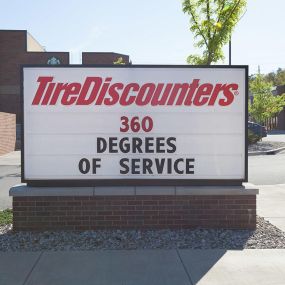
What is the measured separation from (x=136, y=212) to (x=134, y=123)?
153cm

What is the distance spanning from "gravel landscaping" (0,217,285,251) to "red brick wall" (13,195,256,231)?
5.3 inches

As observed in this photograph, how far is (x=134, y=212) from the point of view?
7.96 meters

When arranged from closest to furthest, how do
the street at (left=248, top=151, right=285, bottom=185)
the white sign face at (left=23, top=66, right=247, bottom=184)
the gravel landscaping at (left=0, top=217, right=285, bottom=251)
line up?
the gravel landscaping at (left=0, top=217, right=285, bottom=251), the white sign face at (left=23, top=66, right=247, bottom=184), the street at (left=248, top=151, right=285, bottom=185)

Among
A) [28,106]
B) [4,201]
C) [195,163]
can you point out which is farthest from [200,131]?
[4,201]

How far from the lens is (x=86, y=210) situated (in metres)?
7.94

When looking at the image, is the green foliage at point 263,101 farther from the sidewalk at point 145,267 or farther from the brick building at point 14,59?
the sidewalk at point 145,267

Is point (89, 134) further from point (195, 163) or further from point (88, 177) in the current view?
point (195, 163)

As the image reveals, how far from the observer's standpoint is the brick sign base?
25.9 feet

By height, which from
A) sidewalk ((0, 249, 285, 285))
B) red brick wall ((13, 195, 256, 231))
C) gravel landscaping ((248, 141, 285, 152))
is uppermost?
gravel landscaping ((248, 141, 285, 152))

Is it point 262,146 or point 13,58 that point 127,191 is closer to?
point 262,146

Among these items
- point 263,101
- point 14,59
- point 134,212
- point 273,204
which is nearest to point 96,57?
point 14,59

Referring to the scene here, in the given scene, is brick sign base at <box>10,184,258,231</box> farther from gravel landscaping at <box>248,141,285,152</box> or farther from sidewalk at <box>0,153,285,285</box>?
gravel landscaping at <box>248,141,285,152</box>

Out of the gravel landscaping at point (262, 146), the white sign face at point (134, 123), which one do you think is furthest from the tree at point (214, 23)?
the white sign face at point (134, 123)

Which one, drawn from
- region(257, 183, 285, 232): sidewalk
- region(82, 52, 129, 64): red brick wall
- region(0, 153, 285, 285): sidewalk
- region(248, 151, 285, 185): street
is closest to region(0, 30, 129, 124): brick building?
region(82, 52, 129, 64): red brick wall
